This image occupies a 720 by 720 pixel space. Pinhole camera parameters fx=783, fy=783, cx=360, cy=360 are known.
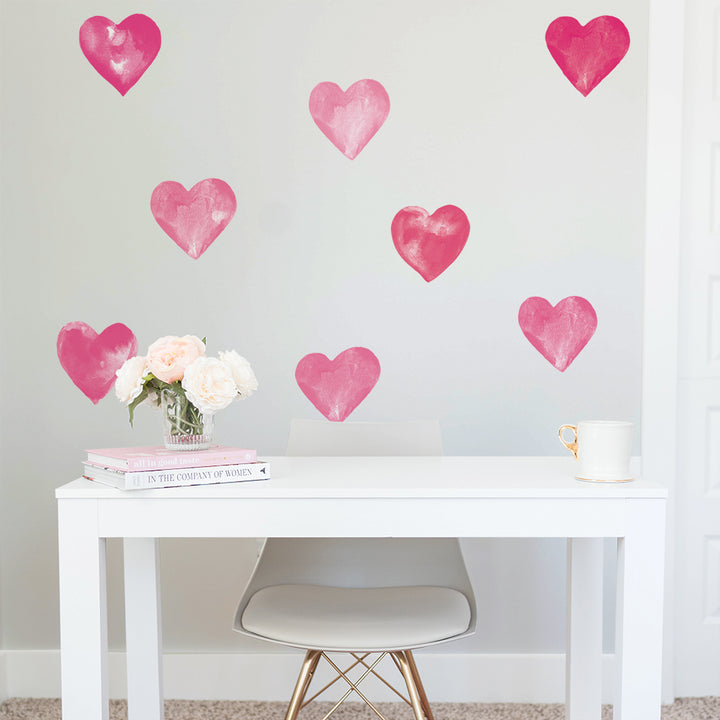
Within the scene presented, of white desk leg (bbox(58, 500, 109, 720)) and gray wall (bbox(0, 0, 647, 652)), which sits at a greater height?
gray wall (bbox(0, 0, 647, 652))

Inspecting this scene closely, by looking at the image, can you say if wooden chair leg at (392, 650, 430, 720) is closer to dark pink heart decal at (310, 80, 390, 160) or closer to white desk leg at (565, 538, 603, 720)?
white desk leg at (565, 538, 603, 720)

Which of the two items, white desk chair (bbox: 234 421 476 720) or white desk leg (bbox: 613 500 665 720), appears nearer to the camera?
white desk leg (bbox: 613 500 665 720)

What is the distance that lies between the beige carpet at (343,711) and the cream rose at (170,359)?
121 cm

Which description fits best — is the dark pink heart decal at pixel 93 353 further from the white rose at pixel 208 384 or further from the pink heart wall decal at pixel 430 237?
the white rose at pixel 208 384

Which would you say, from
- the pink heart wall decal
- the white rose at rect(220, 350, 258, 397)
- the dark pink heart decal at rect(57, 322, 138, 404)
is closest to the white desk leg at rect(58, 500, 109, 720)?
the white rose at rect(220, 350, 258, 397)

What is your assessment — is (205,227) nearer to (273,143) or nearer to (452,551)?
(273,143)

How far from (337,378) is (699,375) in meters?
1.04

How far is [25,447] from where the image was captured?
2.27 m

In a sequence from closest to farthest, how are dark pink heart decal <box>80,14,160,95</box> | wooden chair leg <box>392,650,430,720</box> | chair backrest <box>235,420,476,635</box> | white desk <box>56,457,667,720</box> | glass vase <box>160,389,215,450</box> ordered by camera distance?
white desk <box>56,457,667,720</box> < glass vase <box>160,389,215,450</box> < wooden chair leg <box>392,650,430,720</box> < chair backrest <box>235,420,476,635</box> < dark pink heart decal <box>80,14,160,95</box>

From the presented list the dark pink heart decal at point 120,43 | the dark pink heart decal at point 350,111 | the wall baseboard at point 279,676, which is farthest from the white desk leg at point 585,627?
the dark pink heart decal at point 120,43

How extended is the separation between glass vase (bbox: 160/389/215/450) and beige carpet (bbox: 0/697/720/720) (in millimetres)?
1059

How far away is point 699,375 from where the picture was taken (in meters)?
2.25

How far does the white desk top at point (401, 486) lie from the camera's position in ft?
4.28

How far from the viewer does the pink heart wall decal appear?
87.8 inches
